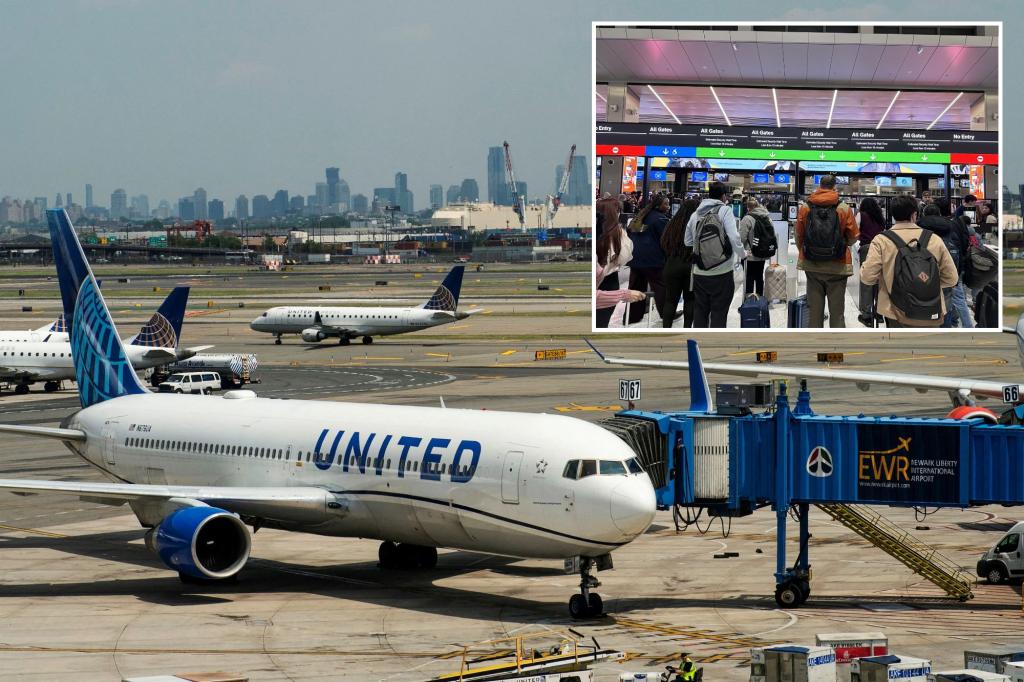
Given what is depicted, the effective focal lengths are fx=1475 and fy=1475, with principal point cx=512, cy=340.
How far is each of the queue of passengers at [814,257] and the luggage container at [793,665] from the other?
4610 cm

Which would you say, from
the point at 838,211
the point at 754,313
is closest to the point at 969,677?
the point at 838,211

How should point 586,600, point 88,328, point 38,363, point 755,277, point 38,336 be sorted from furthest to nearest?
point 38,336 → point 38,363 → point 755,277 → point 88,328 → point 586,600

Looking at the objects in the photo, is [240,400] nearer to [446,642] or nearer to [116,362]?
[116,362]

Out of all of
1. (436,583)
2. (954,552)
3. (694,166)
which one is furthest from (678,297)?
(436,583)

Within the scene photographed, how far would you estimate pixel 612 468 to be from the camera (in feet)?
115

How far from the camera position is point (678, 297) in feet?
255

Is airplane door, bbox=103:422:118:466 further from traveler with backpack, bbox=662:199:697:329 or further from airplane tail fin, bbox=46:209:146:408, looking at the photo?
traveler with backpack, bbox=662:199:697:329

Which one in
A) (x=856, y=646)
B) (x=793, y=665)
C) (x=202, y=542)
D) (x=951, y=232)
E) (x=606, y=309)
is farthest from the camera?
(x=606, y=309)

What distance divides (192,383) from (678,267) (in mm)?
40636

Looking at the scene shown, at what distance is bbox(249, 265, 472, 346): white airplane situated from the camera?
140 meters

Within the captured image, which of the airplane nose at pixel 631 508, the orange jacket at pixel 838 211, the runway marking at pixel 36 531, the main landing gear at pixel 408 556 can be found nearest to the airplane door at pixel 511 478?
the airplane nose at pixel 631 508

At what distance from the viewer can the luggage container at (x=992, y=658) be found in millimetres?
28000

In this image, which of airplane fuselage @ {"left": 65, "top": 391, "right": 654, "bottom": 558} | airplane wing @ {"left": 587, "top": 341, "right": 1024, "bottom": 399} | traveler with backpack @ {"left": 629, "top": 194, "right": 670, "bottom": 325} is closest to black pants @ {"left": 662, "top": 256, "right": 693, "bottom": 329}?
traveler with backpack @ {"left": 629, "top": 194, "right": 670, "bottom": 325}

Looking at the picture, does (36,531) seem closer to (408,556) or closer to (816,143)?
(408,556)
